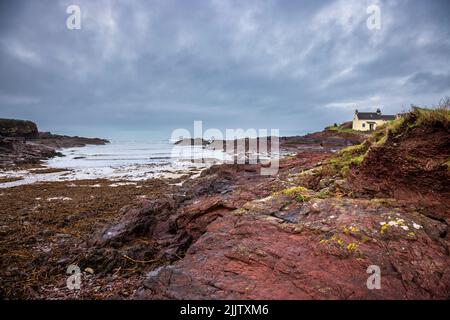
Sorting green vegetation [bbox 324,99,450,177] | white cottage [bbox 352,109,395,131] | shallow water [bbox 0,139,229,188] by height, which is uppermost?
white cottage [bbox 352,109,395,131]

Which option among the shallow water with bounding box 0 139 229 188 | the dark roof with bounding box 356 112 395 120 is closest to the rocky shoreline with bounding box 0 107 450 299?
the shallow water with bounding box 0 139 229 188

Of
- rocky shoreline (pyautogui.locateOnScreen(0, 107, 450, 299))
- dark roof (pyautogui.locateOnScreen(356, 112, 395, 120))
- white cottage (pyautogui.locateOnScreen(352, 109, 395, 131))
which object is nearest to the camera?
rocky shoreline (pyautogui.locateOnScreen(0, 107, 450, 299))

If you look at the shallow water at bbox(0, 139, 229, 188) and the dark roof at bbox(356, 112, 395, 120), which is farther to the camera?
the dark roof at bbox(356, 112, 395, 120)

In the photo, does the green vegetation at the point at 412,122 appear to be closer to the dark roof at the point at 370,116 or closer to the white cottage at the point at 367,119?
the white cottage at the point at 367,119

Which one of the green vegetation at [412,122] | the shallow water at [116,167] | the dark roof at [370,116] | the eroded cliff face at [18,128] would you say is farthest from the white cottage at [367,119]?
the eroded cliff face at [18,128]

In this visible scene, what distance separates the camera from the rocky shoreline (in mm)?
3154

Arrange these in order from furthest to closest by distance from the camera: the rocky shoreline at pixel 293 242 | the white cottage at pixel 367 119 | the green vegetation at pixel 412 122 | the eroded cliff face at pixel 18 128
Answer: the white cottage at pixel 367 119 < the eroded cliff face at pixel 18 128 < the green vegetation at pixel 412 122 < the rocky shoreline at pixel 293 242

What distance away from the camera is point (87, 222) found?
10.0m

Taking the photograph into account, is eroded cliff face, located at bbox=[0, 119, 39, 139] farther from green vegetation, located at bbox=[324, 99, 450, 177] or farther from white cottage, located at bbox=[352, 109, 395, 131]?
white cottage, located at bbox=[352, 109, 395, 131]

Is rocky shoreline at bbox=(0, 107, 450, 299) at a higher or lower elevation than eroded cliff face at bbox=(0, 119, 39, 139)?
lower

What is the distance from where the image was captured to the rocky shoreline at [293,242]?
315 cm

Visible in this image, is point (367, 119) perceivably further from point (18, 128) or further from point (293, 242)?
point (18, 128)
